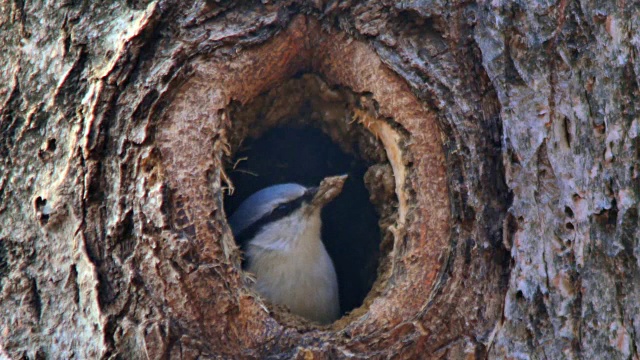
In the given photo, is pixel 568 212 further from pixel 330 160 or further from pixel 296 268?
pixel 330 160

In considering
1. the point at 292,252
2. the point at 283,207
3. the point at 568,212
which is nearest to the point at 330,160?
the point at 283,207

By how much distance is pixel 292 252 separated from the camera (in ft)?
11.6

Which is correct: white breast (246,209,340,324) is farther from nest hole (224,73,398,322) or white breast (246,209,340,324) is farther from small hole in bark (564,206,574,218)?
small hole in bark (564,206,574,218)

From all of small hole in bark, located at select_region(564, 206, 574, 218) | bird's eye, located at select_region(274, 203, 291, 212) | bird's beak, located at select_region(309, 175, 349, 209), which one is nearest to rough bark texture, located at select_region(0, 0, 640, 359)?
small hole in bark, located at select_region(564, 206, 574, 218)

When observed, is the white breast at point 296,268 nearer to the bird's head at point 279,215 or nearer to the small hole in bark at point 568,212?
the bird's head at point 279,215

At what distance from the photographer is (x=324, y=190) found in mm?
3277

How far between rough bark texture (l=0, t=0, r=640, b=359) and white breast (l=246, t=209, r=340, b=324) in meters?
0.96

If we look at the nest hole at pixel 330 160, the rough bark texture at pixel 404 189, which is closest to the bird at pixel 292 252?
the nest hole at pixel 330 160

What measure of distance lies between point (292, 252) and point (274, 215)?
0.22 meters

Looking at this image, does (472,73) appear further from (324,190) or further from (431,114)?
(324,190)

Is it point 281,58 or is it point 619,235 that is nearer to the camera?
point 619,235

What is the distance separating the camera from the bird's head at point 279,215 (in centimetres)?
349

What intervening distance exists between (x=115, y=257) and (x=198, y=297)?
11.6 inches

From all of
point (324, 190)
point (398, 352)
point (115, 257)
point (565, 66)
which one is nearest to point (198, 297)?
point (115, 257)
